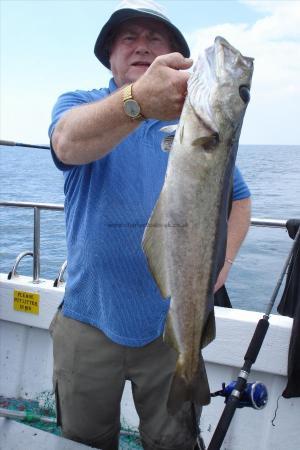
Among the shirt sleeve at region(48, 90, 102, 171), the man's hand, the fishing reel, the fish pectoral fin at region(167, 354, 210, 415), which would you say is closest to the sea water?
the fishing reel

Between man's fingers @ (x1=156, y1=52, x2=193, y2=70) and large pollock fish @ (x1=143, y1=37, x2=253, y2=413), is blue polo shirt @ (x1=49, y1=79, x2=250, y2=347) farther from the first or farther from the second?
man's fingers @ (x1=156, y1=52, x2=193, y2=70)

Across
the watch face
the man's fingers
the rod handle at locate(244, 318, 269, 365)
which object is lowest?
the rod handle at locate(244, 318, 269, 365)

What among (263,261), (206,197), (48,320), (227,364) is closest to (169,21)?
(206,197)

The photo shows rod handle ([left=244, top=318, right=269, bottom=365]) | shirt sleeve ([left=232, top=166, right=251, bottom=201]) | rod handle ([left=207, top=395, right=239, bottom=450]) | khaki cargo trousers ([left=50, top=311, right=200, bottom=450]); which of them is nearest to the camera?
rod handle ([left=207, top=395, right=239, bottom=450])

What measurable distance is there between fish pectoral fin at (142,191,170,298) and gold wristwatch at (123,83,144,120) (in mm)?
328

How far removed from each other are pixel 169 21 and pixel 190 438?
2.27m

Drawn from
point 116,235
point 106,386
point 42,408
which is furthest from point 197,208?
point 42,408

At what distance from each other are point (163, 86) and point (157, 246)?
2.08 ft

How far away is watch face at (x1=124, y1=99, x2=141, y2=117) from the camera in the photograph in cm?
181

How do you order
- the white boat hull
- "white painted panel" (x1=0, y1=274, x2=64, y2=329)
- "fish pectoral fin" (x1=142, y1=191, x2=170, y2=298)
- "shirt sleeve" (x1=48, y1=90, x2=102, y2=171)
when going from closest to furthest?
1. "fish pectoral fin" (x1=142, y1=191, x2=170, y2=298)
2. "shirt sleeve" (x1=48, y1=90, x2=102, y2=171)
3. the white boat hull
4. "white painted panel" (x1=0, y1=274, x2=64, y2=329)

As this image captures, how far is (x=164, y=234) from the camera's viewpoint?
194 centimetres

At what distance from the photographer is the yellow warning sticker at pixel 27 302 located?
427cm

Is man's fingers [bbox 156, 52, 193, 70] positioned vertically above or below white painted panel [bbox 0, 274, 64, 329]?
above

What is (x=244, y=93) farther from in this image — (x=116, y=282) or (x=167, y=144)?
(x=116, y=282)
